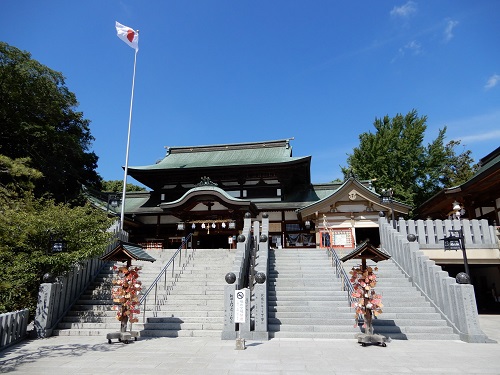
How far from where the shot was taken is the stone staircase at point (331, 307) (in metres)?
8.77

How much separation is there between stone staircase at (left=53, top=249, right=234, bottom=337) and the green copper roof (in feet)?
37.4

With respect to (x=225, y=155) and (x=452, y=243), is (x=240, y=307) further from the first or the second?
(x=225, y=155)

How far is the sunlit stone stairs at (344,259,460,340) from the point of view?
862 cm

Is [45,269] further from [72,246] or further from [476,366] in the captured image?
[476,366]

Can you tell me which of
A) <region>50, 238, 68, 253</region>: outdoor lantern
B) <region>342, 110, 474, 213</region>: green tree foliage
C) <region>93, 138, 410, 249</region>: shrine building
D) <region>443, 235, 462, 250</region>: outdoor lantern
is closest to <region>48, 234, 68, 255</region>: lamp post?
<region>50, 238, 68, 253</region>: outdoor lantern

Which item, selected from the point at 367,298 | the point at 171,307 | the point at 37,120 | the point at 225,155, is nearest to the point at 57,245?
the point at 171,307

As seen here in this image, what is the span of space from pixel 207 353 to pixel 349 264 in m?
8.26

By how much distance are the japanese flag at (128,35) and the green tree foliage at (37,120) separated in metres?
6.63

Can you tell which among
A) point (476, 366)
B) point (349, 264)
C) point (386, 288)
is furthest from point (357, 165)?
point (476, 366)

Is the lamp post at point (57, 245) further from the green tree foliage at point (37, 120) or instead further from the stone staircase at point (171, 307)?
the green tree foliage at point (37, 120)

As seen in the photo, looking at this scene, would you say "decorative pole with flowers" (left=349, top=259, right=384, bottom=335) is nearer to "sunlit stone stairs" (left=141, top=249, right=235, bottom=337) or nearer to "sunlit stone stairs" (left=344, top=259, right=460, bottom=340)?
"sunlit stone stairs" (left=344, top=259, right=460, bottom=340)

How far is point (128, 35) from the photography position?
21.4m

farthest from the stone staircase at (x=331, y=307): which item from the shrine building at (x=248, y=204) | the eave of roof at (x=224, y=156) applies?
the eave of roof at (x=224, y=156)

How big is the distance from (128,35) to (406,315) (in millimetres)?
23175
